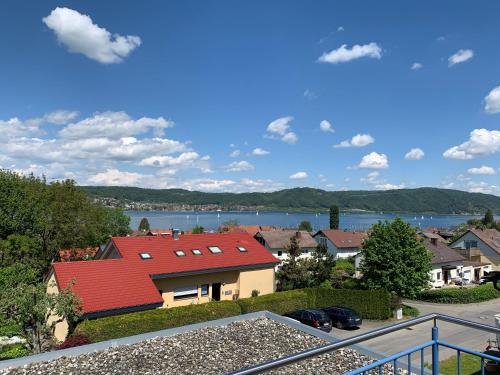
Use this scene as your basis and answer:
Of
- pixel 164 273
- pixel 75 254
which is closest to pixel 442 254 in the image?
pixel 164 273

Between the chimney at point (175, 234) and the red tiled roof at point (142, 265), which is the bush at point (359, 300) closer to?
the red tiled roof at point (142, 265)

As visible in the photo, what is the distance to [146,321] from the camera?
19.2m

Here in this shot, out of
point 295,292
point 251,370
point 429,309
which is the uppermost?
point 251,370

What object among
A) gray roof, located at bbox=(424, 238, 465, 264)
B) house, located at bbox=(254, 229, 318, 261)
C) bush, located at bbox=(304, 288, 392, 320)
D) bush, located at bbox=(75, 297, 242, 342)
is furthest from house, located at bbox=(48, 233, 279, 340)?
house, located at bbox=(254, 229, 318, 261)

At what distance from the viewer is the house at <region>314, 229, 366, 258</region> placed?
64.1 meters

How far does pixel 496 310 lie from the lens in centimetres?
3197

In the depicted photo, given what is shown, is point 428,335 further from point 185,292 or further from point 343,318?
point 185,292

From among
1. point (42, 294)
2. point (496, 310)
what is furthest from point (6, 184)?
point (496, 310)

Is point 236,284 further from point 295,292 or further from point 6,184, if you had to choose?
point 6,184

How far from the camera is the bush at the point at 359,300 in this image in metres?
27.8

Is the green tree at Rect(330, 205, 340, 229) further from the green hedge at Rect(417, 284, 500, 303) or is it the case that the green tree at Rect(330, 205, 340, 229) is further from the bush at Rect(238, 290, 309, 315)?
the bush at Rect(238, 290, 309, 315)

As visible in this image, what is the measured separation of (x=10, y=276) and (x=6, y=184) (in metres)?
8.41

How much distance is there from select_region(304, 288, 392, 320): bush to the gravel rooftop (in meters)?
16.6

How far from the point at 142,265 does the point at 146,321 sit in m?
6.02
